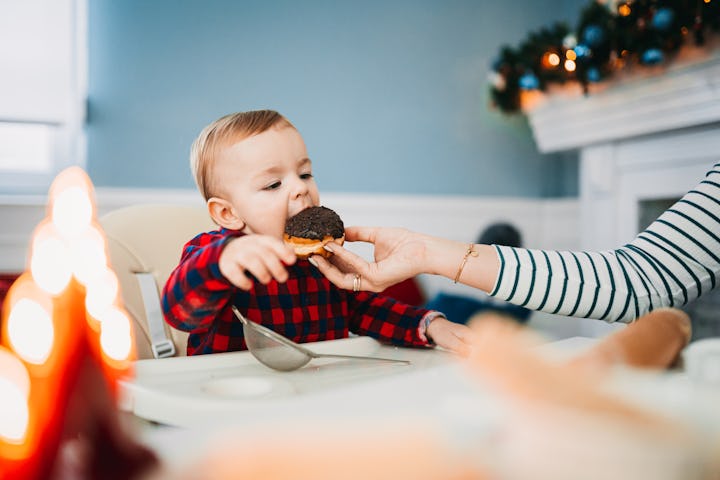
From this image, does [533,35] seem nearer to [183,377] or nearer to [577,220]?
[577,220]

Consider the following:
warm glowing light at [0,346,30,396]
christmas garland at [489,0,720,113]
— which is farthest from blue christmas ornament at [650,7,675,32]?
warm glowing light at [0,346,30,396]

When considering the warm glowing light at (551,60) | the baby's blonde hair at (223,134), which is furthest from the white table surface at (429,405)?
the warm glowing light at (551,60)

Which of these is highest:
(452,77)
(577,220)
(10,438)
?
(452,77)

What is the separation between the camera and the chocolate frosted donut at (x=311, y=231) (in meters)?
0.88

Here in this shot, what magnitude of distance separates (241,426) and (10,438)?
9 cm

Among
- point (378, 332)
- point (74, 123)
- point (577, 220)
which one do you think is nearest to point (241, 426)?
point (378, 332)

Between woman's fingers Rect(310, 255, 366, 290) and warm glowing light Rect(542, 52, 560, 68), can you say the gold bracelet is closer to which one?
woman's fingers Rect(310, 255, 366, 290)

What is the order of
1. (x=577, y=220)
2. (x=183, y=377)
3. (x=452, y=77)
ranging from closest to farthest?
(x=183, y=377)
(x=452, y=77)
(x=577, y=220)

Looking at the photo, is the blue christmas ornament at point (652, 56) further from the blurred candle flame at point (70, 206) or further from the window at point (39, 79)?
the blurred candle flame at point (70, 206)

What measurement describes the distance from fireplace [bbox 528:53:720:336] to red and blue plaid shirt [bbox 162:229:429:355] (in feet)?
3.75

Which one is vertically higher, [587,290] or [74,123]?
[74,123]

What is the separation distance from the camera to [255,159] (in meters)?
0.94

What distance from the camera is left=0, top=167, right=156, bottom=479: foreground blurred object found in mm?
240

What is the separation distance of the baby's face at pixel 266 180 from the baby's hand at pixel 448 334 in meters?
0.27
